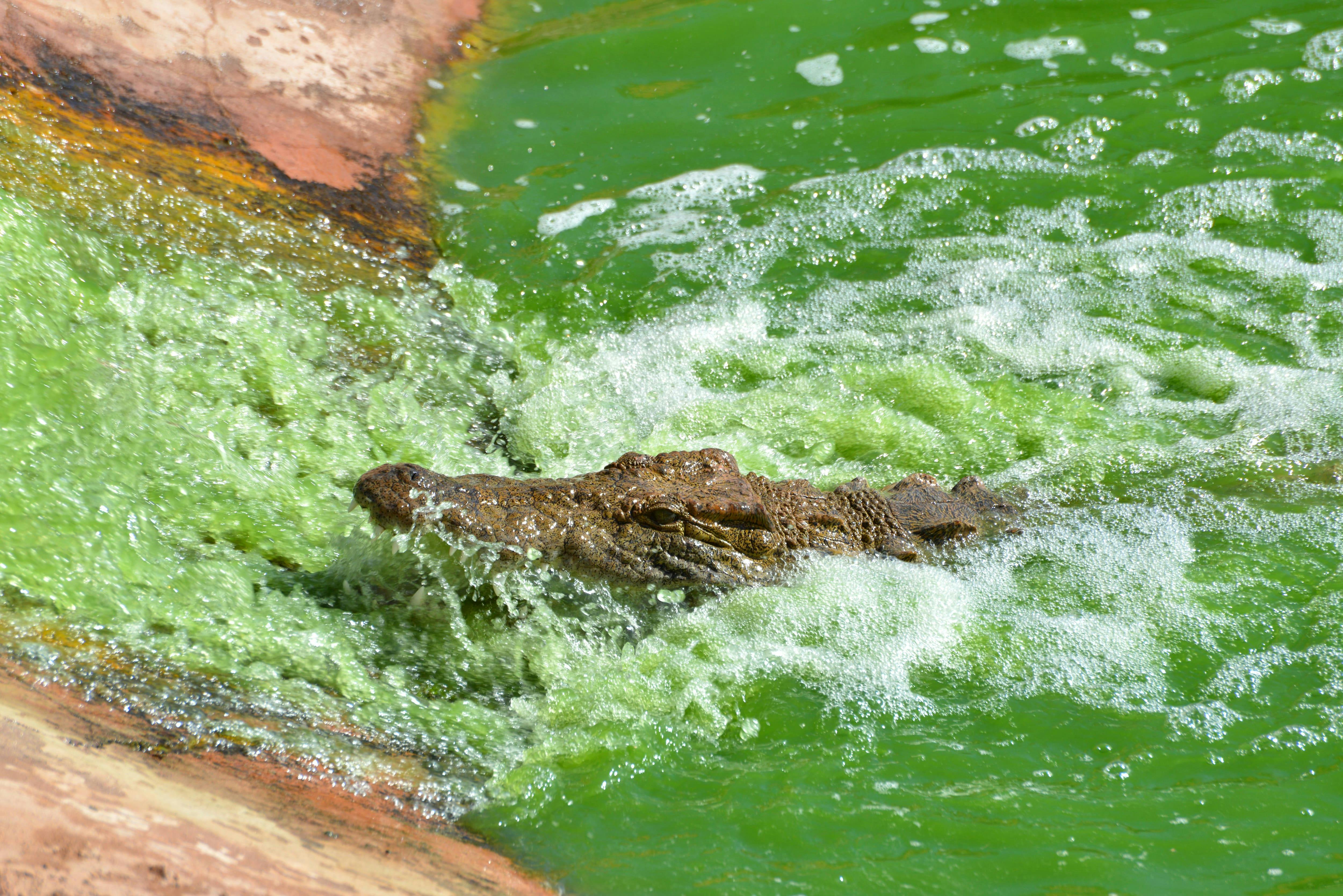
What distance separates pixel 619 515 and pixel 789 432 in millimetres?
1759

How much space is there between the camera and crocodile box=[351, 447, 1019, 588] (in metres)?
3.57

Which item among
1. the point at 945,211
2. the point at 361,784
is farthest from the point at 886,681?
the point at 945,211

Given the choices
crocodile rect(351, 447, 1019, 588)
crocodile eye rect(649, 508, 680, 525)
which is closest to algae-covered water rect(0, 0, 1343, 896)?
crocodile rect(351, 447, 1019, 588)

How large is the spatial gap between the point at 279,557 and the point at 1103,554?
136 inches

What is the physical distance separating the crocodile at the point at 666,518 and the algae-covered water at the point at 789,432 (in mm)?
132

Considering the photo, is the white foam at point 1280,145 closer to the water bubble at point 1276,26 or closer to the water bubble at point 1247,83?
the water bubble at point 1247,83

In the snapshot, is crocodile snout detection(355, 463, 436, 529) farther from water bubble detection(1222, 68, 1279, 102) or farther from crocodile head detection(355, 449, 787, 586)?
water bubble detection(1222, 68, 1279, 102)

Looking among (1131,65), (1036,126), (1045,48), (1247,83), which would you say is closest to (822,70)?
(1036,126)

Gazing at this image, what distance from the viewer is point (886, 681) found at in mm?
3703

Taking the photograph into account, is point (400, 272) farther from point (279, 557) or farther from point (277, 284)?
point (279, 557)

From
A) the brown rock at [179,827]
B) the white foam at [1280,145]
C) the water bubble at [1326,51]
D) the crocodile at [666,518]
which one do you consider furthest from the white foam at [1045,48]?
the brown rock at [179,827]

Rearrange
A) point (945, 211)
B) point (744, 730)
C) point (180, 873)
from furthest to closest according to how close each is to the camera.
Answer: point (945, 211), point (744, 730), point (180, 873)

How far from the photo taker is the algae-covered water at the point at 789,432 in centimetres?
304

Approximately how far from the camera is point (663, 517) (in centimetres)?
384
